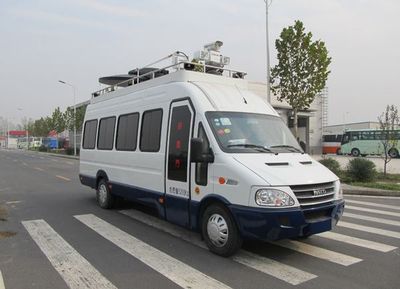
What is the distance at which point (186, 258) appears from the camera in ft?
19.6

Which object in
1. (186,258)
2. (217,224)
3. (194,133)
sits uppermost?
(194,133)

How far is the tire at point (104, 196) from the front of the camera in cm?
994

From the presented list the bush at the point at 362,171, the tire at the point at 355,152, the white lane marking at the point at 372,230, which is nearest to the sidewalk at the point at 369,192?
the bush at the point at 362,171

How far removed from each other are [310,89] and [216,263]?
16788mm

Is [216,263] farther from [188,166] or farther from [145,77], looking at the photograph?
[145,77]

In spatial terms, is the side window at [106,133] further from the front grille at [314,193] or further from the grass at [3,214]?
the front grille at [314,193]

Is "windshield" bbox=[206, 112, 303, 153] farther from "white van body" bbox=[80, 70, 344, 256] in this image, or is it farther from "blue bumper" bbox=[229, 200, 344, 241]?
"blue bumper" bbox=[229, 200, 344, 241]

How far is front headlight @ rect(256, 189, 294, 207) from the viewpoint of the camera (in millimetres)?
5426

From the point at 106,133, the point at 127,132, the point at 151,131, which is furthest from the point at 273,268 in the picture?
the point at 106,133

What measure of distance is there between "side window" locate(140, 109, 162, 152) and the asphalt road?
5.31ft

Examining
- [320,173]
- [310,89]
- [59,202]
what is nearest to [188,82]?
[320,173]

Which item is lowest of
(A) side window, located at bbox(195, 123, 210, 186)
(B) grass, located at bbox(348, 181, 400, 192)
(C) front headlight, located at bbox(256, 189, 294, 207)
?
(B) grass, located at bbox(348, 181, 400, 192)

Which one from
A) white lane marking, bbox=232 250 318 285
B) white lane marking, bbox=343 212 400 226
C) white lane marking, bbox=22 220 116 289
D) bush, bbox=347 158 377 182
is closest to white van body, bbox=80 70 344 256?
white lane marking, bbox=232 250 318 285

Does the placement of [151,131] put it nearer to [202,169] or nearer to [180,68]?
[180,68]
